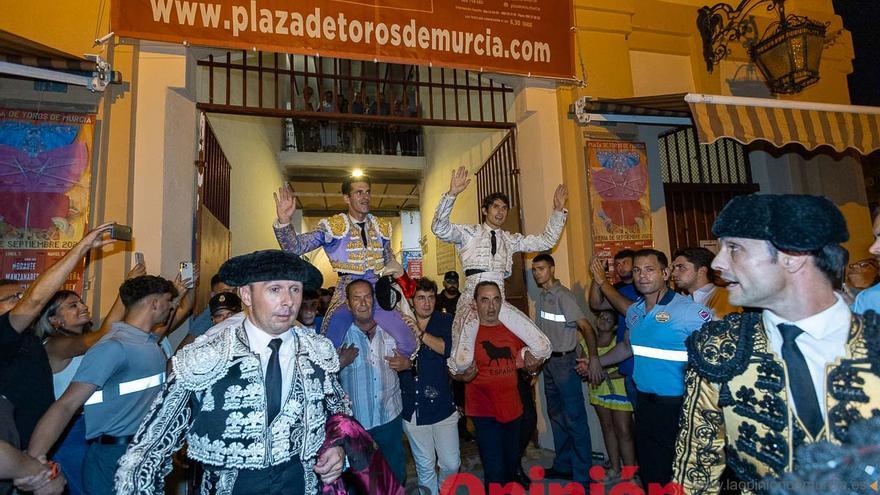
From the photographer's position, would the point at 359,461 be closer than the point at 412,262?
Yes

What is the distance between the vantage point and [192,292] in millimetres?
4582

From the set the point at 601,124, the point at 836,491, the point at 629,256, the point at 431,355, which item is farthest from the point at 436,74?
the point at 836,491

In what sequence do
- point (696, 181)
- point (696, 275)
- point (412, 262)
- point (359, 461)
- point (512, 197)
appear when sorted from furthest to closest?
point (412, 262), point (696, 181), point (512, 197), point (696, 275), point (359, 461)

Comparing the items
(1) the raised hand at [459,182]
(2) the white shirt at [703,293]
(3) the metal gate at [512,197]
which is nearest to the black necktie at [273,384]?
(1) the raised hand at [459,182]

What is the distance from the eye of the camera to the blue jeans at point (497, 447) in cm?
364

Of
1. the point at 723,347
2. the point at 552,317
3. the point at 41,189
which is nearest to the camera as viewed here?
the point at 723,347

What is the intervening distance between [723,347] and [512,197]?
14.9 feet

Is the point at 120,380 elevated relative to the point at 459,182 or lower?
lower

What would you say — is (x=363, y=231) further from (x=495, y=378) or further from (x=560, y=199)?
(x=560, y=199)

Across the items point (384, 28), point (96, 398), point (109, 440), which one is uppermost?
point (384, 28)

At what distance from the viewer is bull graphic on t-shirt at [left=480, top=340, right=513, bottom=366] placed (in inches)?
151

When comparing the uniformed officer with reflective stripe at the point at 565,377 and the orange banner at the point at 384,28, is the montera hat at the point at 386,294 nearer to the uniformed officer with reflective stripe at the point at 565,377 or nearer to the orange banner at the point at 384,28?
the uniformed officer with reflective stripe at the point at 565,377

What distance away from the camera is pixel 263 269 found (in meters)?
2.01

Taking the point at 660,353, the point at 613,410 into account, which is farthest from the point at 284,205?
the point at 613,410
